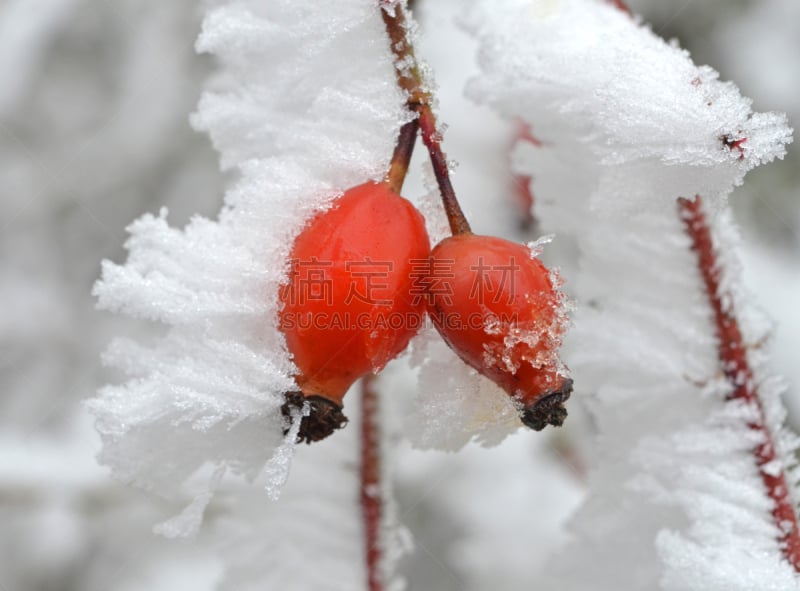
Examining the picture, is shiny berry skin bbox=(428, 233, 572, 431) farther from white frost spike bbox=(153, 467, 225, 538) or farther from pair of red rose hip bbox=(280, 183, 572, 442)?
white frost spike bbox=(153, 467, 225, 538)

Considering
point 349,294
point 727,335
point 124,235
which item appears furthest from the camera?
point 124,235

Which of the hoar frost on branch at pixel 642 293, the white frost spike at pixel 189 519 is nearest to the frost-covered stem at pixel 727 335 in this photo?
the hoar frost on branch at pixel 642 293

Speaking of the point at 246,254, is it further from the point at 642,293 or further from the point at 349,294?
the point at 642,293

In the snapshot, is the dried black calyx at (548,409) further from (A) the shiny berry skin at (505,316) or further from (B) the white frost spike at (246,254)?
(B) the white frost spike at (246,254)

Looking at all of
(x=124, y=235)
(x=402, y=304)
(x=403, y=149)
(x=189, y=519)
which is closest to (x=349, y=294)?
(x=402, y=304)

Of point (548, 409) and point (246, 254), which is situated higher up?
point (246, 254)

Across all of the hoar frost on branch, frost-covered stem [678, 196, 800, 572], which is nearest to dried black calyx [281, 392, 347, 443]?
the hoar frost on branch

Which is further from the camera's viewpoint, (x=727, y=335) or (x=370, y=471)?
(x=370, y=471)
